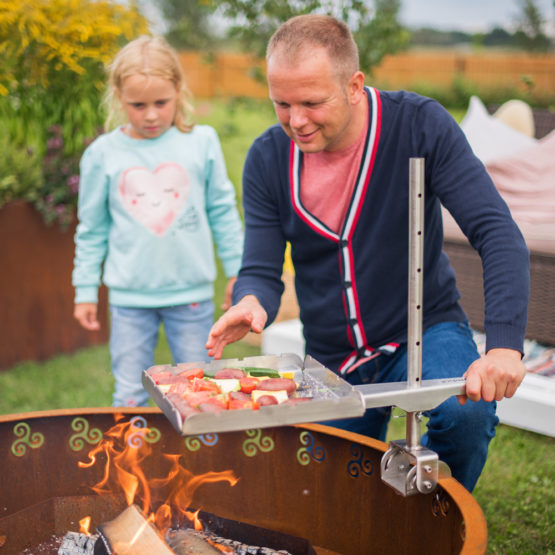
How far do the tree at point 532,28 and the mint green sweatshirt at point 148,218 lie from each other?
19371 millimetres

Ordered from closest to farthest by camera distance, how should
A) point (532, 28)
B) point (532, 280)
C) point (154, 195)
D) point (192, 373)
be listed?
1. point (192, 373)
2. point (154, 195)
3. point (532, 280)
4. point (532, 28)

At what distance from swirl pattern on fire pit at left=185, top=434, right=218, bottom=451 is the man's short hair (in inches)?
38.5

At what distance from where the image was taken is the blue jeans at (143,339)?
2787 millimetres

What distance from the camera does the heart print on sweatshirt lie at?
2.78 metres

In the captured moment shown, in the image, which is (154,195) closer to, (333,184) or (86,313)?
(86,313)

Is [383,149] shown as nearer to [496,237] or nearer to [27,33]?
[496,237]

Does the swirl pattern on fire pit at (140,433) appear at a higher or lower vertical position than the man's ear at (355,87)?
lower

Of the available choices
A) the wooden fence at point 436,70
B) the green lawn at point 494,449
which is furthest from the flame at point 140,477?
the wooden fence at point 436,70

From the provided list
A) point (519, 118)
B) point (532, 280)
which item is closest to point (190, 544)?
point (532, 280)

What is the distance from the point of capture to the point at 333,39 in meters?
1.81

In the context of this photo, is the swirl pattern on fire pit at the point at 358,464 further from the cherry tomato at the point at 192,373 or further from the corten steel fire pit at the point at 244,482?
the cherry tomato at the point at 192,373

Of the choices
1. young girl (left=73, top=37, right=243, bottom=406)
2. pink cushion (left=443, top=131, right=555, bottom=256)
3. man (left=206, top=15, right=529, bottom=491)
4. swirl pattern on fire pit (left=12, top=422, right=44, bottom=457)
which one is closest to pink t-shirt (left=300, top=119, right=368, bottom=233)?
man (left=206, top=15, right=529, bottom=491)

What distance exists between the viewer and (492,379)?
148 cm

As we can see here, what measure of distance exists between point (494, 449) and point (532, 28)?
20194 mm
